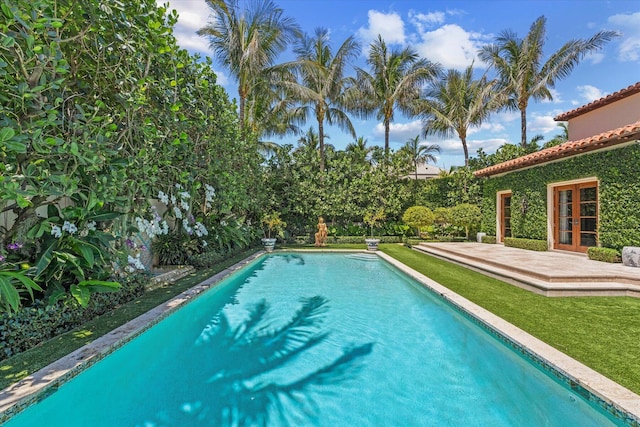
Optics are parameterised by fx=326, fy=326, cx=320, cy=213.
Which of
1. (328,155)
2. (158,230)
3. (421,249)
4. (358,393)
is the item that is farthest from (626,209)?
(328,155)

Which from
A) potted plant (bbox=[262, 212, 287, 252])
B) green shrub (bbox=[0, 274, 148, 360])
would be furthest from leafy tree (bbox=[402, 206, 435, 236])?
green shrub (bbox=[0, 274, 148, 360])

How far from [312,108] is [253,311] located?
17.6 m

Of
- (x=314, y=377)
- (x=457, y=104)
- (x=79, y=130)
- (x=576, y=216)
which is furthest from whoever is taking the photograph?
(x=457, y=104)

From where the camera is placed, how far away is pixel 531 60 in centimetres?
2017

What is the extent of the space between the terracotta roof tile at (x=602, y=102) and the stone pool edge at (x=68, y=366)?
54.9 feet

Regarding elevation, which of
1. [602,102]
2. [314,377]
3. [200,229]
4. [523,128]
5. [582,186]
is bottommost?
[314,377]

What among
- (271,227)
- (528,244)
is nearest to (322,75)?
(271,227)

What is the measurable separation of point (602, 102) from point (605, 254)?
7437mm

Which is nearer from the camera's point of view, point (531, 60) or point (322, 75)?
point (322, 75)

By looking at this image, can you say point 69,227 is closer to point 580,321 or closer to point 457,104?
point 580,321

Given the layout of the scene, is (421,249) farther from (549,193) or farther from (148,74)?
(148,74)

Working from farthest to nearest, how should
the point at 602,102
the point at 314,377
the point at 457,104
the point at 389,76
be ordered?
the point at 457,104, the point at 389,76, the point at 602,102, the point at 314,377

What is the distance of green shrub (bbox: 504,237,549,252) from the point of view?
12.9 metres

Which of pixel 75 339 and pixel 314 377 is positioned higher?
pixel 75 339
